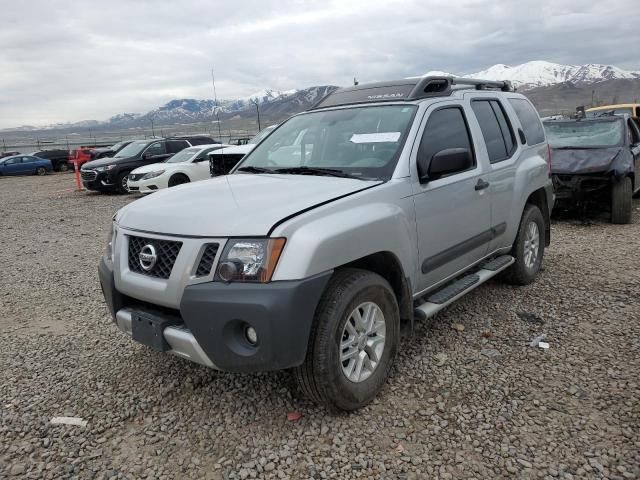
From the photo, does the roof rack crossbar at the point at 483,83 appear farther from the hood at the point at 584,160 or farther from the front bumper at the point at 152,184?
the front bumper at the point at 152,184

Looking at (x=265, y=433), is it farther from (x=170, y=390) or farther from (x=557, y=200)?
(x=557, y=200)

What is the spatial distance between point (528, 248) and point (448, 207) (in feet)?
6.25

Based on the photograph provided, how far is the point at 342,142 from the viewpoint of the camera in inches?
144

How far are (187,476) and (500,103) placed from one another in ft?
13.2

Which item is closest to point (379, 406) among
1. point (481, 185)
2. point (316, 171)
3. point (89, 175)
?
point (316, 171)

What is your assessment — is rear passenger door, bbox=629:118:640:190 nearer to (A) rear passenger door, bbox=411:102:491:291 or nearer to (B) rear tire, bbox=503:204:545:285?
(B) rear tire, bbox=503:204:545:285

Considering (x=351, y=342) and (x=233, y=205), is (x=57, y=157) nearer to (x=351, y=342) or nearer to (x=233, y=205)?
(x=233, y=205)

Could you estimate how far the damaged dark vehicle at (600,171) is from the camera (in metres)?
7.52

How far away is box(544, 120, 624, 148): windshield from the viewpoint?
27.5 feet

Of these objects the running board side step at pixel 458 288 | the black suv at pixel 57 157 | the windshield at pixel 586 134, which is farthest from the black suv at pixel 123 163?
the black suv at pixel 57 157

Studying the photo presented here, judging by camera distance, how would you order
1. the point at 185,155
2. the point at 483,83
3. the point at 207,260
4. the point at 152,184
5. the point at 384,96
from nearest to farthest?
the point at 207,260
the point at 384,96
the point at 483,83
the point at 152,184
the point at 185,155

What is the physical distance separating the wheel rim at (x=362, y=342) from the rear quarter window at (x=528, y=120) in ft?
9.70

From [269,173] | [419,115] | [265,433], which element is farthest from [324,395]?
[419,115]

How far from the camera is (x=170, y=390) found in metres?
3.25
